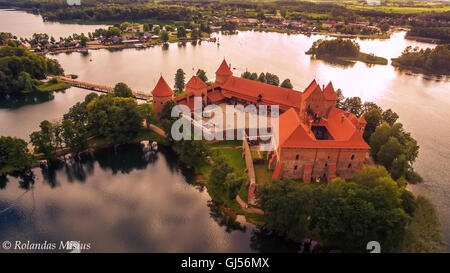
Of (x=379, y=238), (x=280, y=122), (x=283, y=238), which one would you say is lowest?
(x=283, y=238)

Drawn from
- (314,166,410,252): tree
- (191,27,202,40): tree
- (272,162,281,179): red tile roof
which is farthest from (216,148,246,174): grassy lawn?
(191,27,202,40): tree

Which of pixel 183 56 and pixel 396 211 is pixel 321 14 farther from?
pixel 396 211

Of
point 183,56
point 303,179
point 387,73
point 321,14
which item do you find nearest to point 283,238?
point 303,179

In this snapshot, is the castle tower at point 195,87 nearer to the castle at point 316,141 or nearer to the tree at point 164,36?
the castle at point 316,141

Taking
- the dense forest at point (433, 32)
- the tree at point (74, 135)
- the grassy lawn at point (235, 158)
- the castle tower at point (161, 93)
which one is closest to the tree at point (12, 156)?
the tree at point (74, 135)

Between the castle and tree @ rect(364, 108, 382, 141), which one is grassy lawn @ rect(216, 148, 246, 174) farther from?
tree @ rect(364, 108, 382, 141)

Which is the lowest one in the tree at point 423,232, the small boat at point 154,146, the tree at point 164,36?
the tree at point 423,232

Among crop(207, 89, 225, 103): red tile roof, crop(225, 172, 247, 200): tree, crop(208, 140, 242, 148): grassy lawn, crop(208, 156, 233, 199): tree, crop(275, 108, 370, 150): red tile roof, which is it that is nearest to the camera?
crop(225, 172, 247, 200): tree
